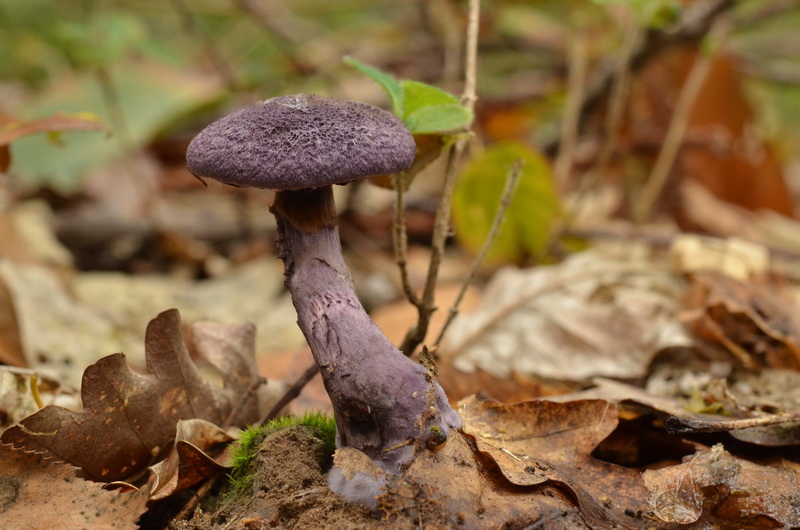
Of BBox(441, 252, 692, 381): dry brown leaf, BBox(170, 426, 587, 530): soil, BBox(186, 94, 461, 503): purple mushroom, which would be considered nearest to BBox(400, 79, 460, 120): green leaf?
BBox(186, 94, 461, 503): purple mushroom

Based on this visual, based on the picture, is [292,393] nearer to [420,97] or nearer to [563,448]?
[563,448]

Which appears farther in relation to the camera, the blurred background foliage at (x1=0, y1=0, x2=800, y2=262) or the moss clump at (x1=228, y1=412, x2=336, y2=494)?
the blurred background foliage at (x1=0, y1=0, x2=800, y2=262)

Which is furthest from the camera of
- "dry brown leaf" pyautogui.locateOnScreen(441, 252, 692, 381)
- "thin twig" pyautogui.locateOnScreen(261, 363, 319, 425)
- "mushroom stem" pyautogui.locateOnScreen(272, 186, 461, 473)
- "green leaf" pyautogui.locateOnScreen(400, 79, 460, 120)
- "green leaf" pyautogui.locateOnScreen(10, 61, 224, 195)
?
"green leaf" pyautogui.locateOnScreen(10, 61, 224, 195)

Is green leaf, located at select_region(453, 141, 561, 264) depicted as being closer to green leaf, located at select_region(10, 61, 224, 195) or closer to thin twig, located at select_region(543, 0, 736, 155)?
thin twig, located at select_region(543, 0, 736, 155)

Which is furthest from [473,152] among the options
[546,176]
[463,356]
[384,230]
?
[463,356]

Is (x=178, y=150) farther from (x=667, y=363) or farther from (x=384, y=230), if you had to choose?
(x=667, y=363)

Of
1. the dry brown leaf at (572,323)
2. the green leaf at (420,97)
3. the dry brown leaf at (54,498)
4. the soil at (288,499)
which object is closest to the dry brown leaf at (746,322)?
the dry brown leaf at (572,323)

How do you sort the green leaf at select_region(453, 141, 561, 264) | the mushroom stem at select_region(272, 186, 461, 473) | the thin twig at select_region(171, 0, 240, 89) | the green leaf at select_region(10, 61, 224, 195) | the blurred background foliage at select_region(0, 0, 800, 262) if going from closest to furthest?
the mushroom stem at select_region(272, 186, 461, 473)
the green leaf at select_region(453, 141, 561, 264)
the thin twig at select_region(171, 0, 240, 89)
the blurred background foliage at select_region(0, 0, 800, 262)
the green leaf at select_region(10, 61, 224, 195)
